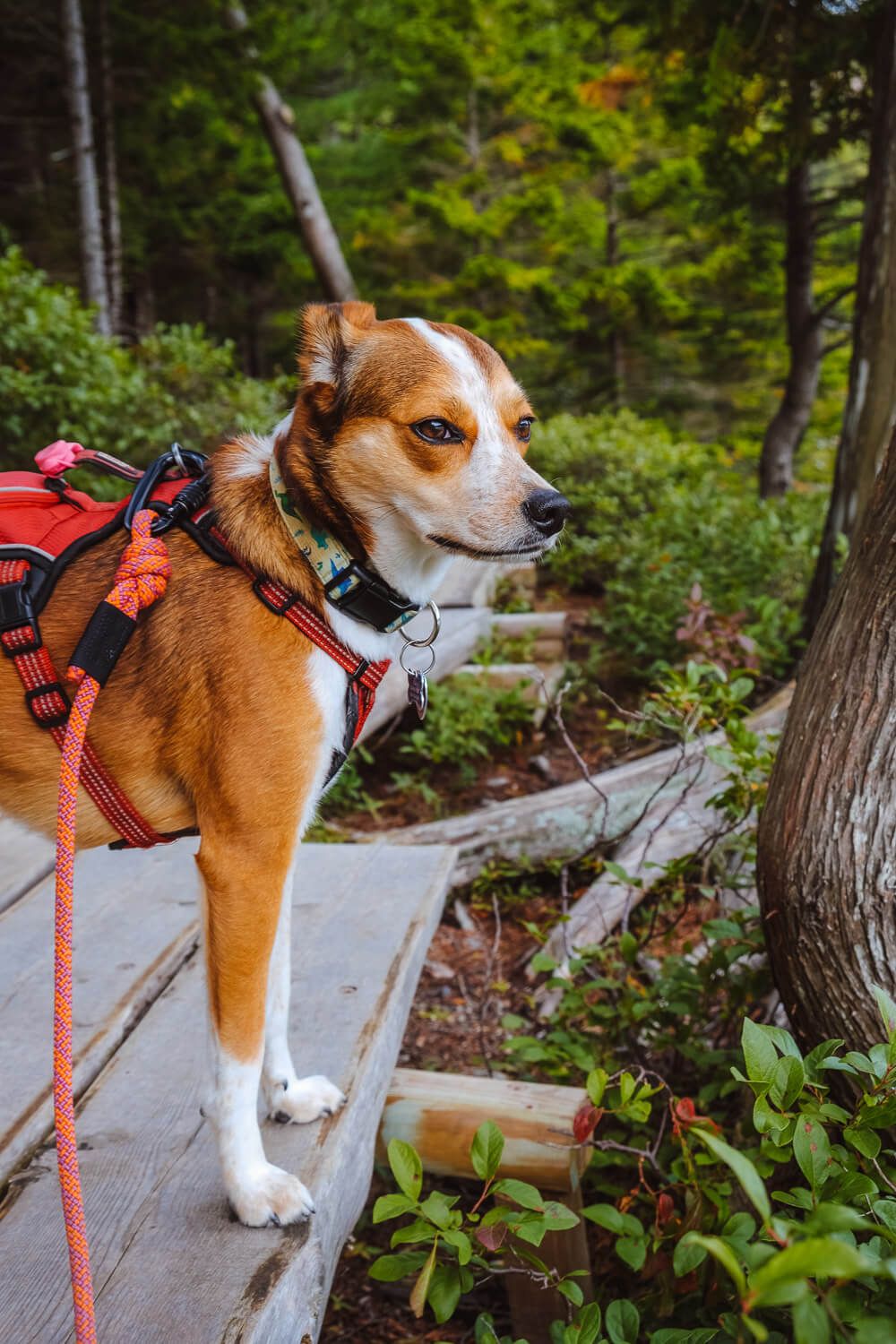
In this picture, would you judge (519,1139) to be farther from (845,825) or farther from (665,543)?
(665,543)

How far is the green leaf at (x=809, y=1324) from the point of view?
2.89ft

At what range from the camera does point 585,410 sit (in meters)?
15.3

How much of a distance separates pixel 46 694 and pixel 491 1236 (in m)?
1.17

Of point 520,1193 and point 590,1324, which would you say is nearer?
point 590,1324

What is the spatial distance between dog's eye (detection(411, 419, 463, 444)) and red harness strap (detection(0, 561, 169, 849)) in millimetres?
763

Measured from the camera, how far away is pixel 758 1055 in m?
1.32

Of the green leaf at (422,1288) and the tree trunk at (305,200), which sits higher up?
the tree trunk at (305,200)

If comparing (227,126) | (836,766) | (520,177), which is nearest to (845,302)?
(520,177)

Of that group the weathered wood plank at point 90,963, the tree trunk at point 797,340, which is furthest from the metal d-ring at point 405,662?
the tree trunk at point 797,340

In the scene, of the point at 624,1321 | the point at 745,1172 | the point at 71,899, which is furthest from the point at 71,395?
the point at 745,1172

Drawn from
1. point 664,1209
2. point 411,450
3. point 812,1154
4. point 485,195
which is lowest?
point 664,1209

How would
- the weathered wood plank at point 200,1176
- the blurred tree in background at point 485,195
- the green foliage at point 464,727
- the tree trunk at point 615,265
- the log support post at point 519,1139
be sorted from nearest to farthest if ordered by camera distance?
the weathered wood plank at point 200,1176 → the log support post at point 519,1139 → the green foliage at point 464,727 → the blurred tree in background at point 485,195 → the tree trunk at point 615,265

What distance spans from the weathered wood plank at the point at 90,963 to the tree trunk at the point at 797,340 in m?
8.41

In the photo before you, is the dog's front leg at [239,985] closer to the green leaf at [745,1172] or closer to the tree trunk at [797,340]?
the green leaf at [745,1172]
